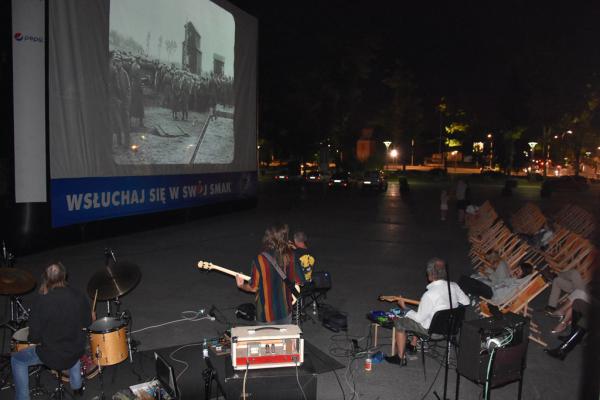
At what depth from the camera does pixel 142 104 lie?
14602 mm

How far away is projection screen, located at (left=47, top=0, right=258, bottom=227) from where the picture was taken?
12.4 metres

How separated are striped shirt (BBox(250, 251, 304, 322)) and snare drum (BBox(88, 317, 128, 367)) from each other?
5.02ft

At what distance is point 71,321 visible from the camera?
478 centimetres

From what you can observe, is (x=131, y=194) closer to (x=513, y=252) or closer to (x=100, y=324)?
(x=100, y=324)

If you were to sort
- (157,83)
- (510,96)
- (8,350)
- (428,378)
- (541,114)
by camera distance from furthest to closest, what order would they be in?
(510,96) < (541,114) < (157,83) < (8,350) < (428,378)

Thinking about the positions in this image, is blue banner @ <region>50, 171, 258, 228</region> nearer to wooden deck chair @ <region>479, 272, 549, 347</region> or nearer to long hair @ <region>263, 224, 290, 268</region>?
long hair @ <region>263, 224, 290, 268</region>

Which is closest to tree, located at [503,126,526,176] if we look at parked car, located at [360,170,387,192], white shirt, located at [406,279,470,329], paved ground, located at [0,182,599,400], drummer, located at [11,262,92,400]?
parked car, located at [360,170,387,192]

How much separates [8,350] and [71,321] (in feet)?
7.75

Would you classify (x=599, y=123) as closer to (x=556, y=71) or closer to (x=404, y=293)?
(x=556, y=71)

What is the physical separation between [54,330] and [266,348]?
2.08 meters

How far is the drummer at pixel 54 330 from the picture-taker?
184 inches

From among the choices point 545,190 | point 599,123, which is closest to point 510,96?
point 599,123

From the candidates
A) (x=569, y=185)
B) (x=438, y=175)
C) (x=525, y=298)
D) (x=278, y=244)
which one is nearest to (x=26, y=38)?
(x=278, y=244)

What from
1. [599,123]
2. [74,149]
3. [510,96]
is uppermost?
[510,96]
